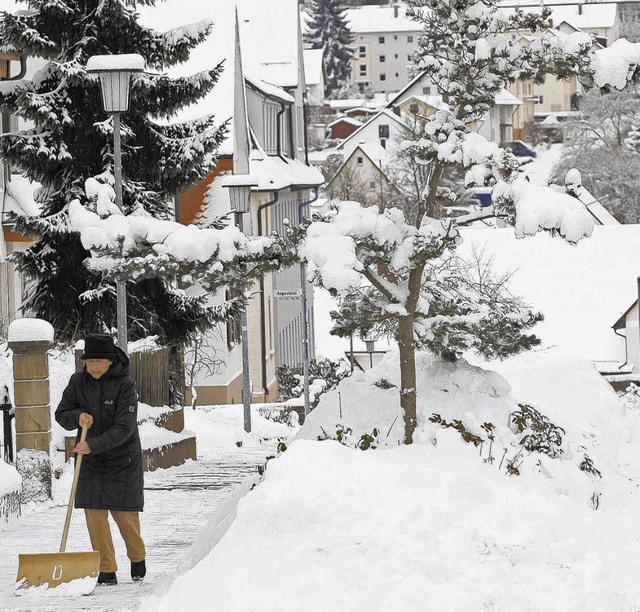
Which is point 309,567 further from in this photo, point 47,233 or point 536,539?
point 47,233

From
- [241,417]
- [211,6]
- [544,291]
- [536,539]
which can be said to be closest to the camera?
[536,539]

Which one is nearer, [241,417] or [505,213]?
[505,213]

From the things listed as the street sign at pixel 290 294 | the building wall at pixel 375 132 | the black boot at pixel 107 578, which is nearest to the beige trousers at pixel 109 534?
the black boot at pixel 107 578

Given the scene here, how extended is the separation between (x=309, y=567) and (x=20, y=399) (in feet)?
17.8

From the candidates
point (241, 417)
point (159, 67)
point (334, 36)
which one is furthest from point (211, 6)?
point (334, 36)

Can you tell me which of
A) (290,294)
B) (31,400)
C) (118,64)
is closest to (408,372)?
(31,400)

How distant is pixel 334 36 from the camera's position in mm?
139125

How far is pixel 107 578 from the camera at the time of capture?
8609mm

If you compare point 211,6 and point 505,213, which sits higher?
point 211,6

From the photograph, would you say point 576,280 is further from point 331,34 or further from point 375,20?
point 375,20

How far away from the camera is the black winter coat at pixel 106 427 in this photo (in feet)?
27.7

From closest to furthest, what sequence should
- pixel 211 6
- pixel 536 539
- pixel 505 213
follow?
pixel 536 539
pixel 505 213
pixel 211 6

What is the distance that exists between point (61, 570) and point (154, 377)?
893 centimetres

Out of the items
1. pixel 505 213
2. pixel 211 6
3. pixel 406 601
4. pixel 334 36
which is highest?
pixel 334 36
